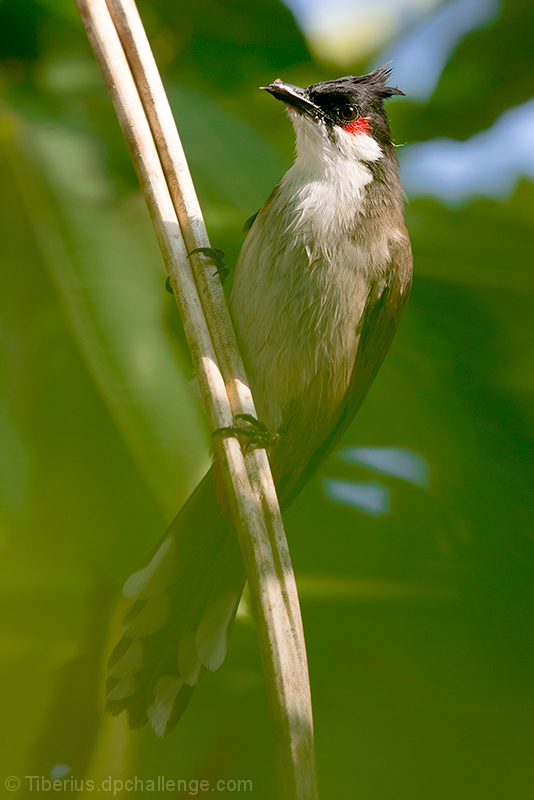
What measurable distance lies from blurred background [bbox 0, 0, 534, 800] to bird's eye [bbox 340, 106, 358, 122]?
0.29 m

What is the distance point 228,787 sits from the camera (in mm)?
941

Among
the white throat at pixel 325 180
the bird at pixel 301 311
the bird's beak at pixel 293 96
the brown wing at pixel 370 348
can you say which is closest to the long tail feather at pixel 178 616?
the bird at pixel 301 311

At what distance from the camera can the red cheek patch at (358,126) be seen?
4.05 feet

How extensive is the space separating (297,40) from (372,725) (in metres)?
1.51

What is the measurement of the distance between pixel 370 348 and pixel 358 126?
0.45 meters

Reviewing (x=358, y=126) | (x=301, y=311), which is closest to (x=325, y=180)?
(x=358, y=126)

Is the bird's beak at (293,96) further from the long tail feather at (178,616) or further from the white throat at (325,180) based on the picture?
the long tail feather at (178,616)

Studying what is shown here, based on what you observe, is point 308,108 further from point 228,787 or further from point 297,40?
point 228,787

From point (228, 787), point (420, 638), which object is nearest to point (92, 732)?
point (228, 787)

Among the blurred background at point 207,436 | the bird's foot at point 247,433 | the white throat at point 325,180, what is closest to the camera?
the bird's foot at point 247,433

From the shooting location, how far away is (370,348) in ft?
4.32

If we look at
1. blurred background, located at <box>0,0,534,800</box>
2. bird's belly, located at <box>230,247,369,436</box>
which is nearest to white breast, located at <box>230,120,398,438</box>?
bird's belly, located at <box>230,247,369,436</box>

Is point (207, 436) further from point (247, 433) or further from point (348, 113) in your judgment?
point (348, 113)

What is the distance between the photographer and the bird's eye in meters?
1.22
